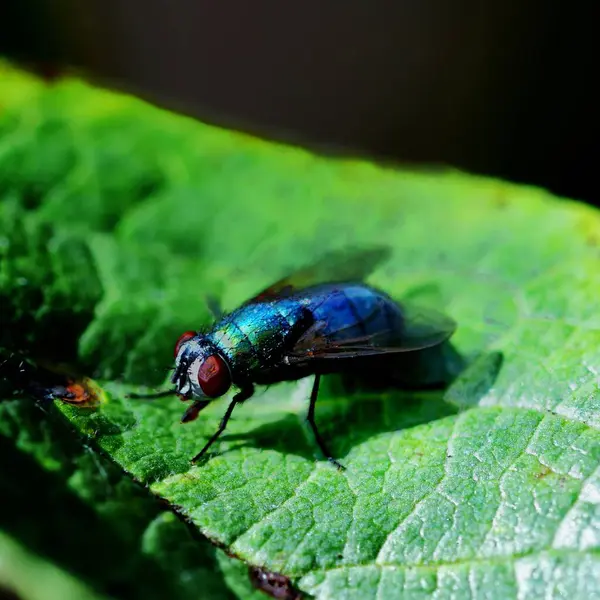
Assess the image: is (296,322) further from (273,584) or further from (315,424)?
(273,584)

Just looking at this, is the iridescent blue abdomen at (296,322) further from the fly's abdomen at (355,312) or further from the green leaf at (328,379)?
the green leaf at (328,379)

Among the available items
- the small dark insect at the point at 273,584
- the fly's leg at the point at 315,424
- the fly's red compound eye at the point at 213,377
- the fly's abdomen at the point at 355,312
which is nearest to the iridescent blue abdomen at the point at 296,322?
the fly's abdomen at the point at 355,312

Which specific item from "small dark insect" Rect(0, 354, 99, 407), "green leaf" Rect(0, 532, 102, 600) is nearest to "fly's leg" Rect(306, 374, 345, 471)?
"small dark insect" Rect(0, 354, 99, 407)

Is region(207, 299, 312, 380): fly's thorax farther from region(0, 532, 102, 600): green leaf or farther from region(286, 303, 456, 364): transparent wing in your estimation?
region(0, 532, 102, 600): green leaf

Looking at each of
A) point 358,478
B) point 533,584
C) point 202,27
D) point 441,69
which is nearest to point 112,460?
point 358,478

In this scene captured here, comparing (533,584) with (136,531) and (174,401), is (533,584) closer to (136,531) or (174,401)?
(136,531)

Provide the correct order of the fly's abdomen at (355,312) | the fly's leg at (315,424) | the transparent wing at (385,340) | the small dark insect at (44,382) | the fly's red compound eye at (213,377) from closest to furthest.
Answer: the small dark insect at (44,382) < the fly's leg at (315,424) < the fly's red compound eye at (213,377) < the transparent wing at (385,340) < the fly's abdomen at (355,312)

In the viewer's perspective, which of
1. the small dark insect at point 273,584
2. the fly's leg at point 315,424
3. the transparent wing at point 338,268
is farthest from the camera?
the transparent wing at point 338,268
